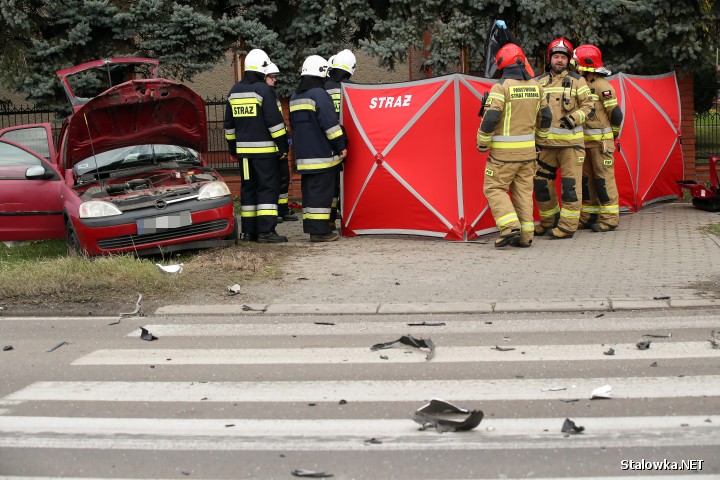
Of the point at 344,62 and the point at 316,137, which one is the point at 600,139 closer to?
the point at 344,62

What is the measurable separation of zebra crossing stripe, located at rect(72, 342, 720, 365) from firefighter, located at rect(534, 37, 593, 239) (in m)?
4.59

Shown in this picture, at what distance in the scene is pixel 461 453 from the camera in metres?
4.80

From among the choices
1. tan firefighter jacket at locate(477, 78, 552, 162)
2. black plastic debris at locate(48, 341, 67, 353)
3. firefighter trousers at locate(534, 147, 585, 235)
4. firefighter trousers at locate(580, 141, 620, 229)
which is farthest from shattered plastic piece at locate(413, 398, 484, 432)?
firefighter trousers at locate(580, 141, 620, 229)

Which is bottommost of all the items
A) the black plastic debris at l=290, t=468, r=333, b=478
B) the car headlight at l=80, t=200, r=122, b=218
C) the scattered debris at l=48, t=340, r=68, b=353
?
the scattered debris at l=48, t=340, r=68, b=353

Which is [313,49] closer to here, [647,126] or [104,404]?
[647,126]

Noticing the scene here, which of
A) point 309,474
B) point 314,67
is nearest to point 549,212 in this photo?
point 314,67

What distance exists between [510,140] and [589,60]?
68.3 inches

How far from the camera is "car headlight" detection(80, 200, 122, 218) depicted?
10031 mm

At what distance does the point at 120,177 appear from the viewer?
10.9 meters

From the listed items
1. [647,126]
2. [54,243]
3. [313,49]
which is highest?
[313,49]

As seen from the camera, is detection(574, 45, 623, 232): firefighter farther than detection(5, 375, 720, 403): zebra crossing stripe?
Yes

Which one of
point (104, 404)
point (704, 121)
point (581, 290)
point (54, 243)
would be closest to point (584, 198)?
point (581, 290)

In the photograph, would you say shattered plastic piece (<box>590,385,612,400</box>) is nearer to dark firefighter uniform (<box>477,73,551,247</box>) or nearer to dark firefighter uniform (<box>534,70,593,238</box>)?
dark firefighter uniform (<box>477,73,551,247</box>)

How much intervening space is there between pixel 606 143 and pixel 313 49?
554 cm
